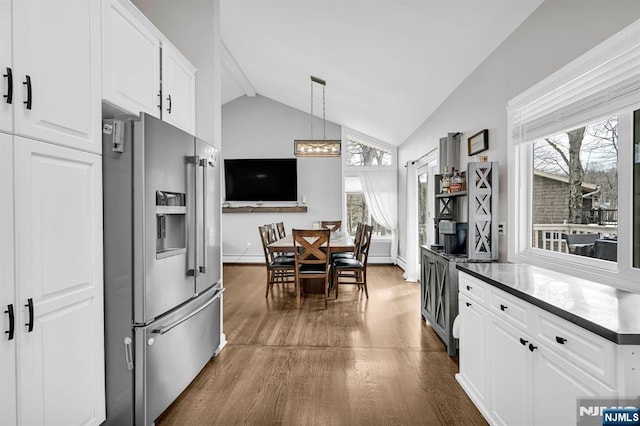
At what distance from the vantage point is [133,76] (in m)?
2.00

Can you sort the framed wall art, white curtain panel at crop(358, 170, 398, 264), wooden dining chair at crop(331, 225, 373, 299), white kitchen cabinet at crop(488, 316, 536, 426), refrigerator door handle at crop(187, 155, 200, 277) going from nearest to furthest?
white kitchen cabinet at crop(488, 316, 536, 426), refrigerator door handle at crop(187, 155, 200, 277), the framed wall art, wooden dining chair at crop(331, 225, 373, 299), white curtain panel at crop(358, 170, 398, 264)

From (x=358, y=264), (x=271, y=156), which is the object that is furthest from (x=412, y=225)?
(x=271, y=156)

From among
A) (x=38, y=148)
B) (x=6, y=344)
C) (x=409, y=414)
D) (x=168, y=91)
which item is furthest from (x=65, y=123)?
(x=409, y=414)

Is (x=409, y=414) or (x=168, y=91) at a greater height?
(x=168, y=91)

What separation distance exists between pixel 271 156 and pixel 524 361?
6600 mm

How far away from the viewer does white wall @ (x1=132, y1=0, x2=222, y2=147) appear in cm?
304

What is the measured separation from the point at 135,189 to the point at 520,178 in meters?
2.58

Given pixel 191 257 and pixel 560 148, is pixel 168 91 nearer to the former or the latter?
pixel 191 257

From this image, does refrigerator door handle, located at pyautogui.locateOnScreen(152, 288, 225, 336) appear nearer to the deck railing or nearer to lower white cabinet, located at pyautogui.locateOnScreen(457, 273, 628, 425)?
lower white cabinet, located at pyautogui.locateOnScreen(457, 273, 628, 425)

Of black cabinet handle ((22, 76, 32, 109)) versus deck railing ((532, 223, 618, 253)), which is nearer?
black cabinet handle ((22, 76, 32, 109))

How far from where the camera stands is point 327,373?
8.64ft

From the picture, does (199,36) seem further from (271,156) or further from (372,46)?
(271,156)

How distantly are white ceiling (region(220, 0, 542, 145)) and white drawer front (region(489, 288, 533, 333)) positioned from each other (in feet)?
6.28

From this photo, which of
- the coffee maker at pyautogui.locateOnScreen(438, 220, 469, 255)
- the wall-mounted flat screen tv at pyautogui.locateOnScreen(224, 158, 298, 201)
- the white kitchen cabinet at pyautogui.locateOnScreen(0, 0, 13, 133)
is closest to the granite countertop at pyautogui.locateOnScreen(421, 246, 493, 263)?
the coffee maker at pyautogui.locateOnScreen(438, 220, 469, 255)
